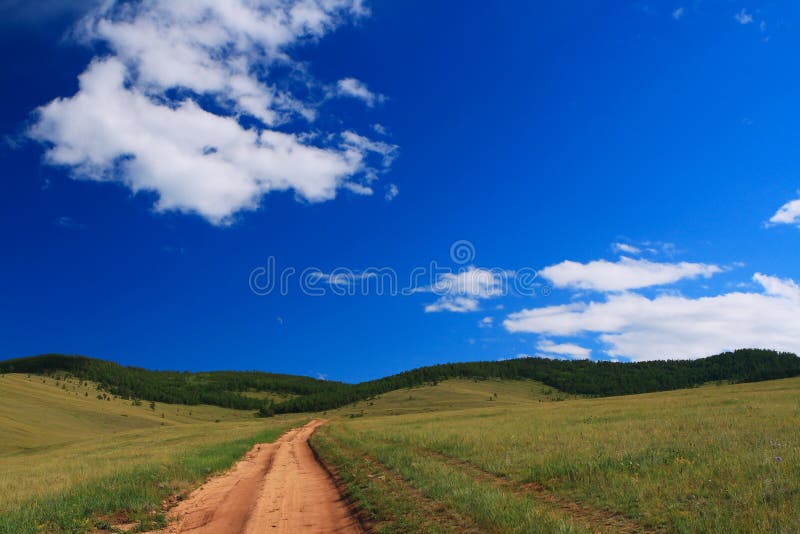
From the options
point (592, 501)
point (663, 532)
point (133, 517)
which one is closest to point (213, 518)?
point (133, 517)

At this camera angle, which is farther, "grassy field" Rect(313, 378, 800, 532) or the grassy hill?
the grassy hill

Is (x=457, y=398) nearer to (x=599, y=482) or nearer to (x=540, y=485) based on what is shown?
(x=540, y=485)

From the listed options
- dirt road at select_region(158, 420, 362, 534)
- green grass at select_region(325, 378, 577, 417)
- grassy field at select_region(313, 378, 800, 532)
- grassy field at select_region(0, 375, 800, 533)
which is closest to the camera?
grassy field at select_region(313, 378, 800, 532)

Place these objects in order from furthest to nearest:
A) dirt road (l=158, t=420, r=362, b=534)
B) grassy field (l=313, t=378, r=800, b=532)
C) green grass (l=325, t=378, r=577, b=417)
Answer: green grass (l=325, t=378, r=577, b=417) → dirt road (l=158, t=420, r=362, b=534) → grassy field (l=313, t=378, r=800, b=532)

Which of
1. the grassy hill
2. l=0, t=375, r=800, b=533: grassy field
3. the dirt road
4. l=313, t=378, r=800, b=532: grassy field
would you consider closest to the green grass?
the grassy hill

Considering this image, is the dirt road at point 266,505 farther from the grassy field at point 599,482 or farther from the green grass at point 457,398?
the green grass at point 457,398

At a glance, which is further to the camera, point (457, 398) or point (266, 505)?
point (457, 398)

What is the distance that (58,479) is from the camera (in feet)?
72.9

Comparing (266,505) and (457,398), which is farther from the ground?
(457,398)

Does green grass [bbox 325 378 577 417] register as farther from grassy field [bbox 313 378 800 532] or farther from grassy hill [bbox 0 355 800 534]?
grassy field [bbox 313 378 800 532]

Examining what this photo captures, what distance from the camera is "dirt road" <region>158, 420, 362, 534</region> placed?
11.9 m

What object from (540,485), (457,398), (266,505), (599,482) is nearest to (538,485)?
(540,485)

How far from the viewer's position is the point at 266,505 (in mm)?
14219

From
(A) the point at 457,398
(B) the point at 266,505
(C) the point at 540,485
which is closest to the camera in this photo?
(C) the point at 540,485
